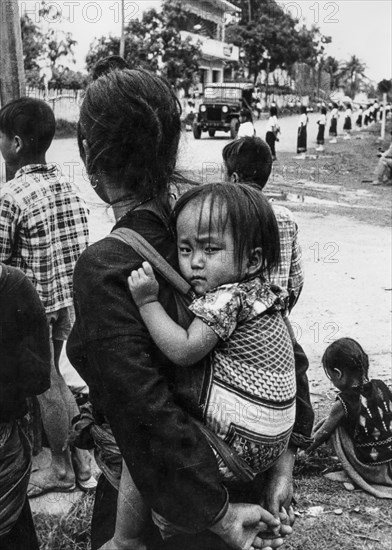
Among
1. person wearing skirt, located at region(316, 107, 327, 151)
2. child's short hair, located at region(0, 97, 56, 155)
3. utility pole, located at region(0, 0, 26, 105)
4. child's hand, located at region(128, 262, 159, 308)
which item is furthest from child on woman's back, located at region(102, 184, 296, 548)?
person wearing skirt, located at region(316, 107, 327, 151)

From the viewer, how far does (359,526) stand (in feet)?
9.75

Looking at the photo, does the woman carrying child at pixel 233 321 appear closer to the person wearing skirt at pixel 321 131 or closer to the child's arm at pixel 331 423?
the child's arm at pixel 331 423

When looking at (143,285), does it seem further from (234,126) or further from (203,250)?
(234,126)

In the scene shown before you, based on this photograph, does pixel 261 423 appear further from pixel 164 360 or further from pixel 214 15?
pixel 214 15

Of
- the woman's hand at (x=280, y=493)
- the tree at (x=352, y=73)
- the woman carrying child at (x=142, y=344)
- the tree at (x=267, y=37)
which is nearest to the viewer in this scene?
the woman carrying child at (x=142, y=344)

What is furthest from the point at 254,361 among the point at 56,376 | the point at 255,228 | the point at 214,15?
the point at 214,15

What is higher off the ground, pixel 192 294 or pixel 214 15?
pixel 214 15

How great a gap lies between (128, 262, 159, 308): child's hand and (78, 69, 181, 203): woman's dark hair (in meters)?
0.22

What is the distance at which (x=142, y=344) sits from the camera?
4.01ft

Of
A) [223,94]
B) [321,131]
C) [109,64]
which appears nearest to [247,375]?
[109,64]

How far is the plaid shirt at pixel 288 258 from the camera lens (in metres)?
3.06

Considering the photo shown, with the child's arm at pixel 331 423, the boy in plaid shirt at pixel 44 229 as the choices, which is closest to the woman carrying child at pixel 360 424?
the child's arm at pixel 331 423

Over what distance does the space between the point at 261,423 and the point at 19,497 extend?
82cm

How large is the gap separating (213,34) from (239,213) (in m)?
46.8
